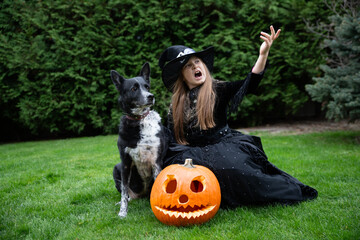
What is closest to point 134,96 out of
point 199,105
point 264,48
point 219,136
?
point 199,105

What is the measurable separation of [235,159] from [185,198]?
2.06ft

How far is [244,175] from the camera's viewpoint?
255 cm

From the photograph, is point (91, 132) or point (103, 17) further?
point (91, 132)

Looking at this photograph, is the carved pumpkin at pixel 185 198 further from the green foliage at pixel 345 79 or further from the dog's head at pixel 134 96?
the green foliage at pixel 345 79

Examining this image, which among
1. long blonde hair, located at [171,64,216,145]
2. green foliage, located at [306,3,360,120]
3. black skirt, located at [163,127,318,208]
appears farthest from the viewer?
green foliage, located at [306,3,360,120]

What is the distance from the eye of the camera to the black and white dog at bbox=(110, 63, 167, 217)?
2.75 meters

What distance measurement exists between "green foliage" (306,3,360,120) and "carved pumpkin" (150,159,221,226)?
12.8 ft

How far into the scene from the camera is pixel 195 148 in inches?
113

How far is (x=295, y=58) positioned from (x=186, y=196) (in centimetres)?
662

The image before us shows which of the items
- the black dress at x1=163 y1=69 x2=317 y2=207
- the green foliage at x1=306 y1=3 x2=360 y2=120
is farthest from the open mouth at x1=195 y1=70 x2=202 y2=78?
the green foliage at x1=306 y1=3 x2=360 y2=120

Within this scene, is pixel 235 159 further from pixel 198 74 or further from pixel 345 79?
pixel 345 79

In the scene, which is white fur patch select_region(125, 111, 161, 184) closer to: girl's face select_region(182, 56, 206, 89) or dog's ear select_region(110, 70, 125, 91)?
dog's ear select_region(110, 70, 125, 91)

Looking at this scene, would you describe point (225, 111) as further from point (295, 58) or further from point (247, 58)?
point (295, 58)

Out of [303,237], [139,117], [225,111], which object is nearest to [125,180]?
[139,117]
